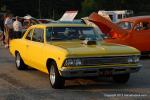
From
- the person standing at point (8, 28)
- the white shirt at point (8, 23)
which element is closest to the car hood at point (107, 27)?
the person standing at point (8, 28)

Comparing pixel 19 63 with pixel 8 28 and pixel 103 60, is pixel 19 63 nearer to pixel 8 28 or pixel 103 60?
pixel 103 60

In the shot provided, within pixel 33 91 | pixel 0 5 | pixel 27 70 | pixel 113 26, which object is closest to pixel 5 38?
pixel 113 26

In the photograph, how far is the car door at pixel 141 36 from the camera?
1753 centimetres

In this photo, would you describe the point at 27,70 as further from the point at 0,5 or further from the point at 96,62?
the point at 0,5

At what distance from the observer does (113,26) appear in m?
17.5

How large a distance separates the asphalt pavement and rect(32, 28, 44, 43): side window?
98 cm

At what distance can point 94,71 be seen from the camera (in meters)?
10.6

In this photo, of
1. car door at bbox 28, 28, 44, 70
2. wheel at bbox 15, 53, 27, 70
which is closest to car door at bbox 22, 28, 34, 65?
car door at bbox 28, 28, 44, 70

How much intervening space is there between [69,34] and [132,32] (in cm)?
563

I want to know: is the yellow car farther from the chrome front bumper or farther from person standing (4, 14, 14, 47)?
person standing (4, 14, 14, 47)

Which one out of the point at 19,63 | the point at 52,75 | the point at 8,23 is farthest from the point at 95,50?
the point at 8,23

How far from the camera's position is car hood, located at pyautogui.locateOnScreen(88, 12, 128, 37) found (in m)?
17.4

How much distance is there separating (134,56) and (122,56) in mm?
310

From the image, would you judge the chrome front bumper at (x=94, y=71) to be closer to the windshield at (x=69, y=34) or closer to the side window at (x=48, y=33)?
the windshield at (x=69, y=34)
